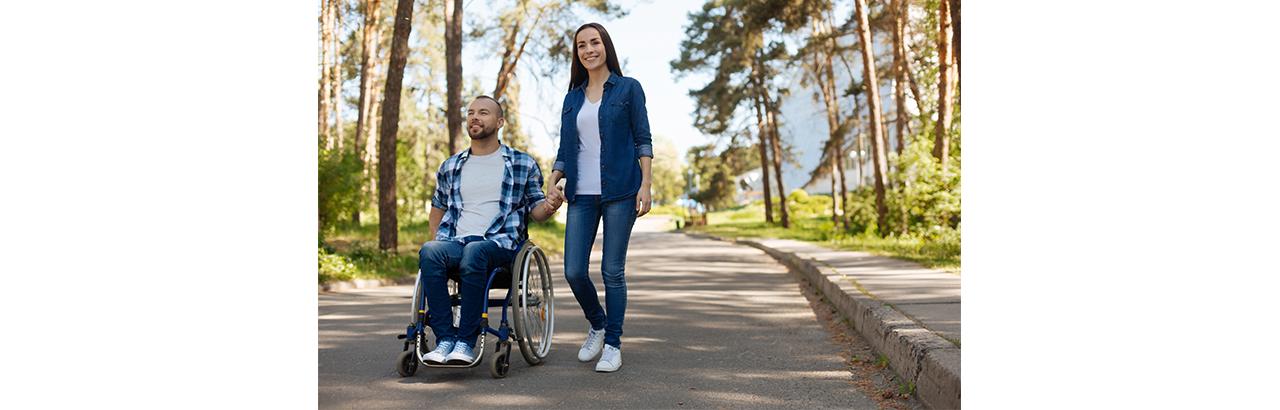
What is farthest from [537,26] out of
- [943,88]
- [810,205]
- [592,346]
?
[810,205]

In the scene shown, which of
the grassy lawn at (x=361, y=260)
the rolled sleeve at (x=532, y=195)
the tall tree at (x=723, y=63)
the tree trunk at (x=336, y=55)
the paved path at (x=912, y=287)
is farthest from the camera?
the tall tree at (x=723, y=63)

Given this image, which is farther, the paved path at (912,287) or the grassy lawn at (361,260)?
the grassy lawn at (361,260)

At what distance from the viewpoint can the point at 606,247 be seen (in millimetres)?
5766

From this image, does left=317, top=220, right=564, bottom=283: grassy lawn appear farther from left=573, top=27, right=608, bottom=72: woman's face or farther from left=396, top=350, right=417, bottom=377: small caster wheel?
left=573, top=27, right=608, bottom=72: woman's face

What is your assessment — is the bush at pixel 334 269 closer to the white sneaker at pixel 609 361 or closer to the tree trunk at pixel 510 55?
the white sneaker at pixel 609 361

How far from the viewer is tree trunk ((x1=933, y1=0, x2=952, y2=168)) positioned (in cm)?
1897

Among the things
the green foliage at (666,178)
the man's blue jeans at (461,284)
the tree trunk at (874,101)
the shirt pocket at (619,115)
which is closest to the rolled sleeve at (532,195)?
the man's blue jeans at (461,284)

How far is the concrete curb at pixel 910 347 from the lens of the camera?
14.8ft

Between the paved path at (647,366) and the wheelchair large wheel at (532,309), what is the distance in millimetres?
103

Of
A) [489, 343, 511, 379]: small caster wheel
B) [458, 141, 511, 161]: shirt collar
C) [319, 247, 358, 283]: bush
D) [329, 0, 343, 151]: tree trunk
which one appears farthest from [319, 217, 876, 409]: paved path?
[329, 0, 343, 151]: tree trunk

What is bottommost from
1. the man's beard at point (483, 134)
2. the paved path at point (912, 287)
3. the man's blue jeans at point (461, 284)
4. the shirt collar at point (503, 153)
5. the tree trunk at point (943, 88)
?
the paved path at point (912, 287)
